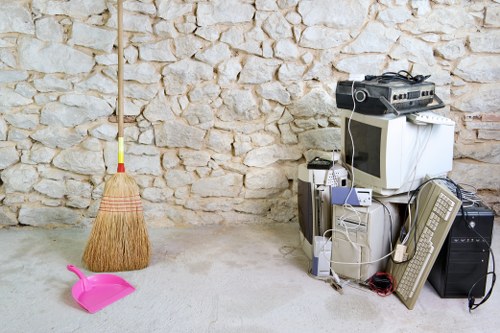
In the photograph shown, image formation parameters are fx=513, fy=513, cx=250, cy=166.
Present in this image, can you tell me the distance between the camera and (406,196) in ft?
8.24

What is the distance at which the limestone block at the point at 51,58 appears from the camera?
292 centimetres

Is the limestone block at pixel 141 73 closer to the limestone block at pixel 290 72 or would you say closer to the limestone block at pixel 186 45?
the limestone block at pixel 186 45

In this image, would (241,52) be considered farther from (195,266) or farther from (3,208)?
(3,208)

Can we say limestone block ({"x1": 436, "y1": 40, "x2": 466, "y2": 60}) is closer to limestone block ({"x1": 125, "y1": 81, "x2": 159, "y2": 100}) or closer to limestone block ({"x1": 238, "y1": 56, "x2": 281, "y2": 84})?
limestone block ({"x1": 238, "y1": 56, "x2": 281, "y2": 84})

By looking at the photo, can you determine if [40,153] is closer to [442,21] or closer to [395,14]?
[395,14]

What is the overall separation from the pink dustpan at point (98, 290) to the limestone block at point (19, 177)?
0.82 metres

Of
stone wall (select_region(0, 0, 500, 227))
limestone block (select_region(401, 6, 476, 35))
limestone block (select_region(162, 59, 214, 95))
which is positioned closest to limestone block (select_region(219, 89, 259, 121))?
stone wall (select_region(0, 0, 500, 227))

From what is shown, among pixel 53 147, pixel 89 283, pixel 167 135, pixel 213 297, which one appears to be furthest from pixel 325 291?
pixel 53 147

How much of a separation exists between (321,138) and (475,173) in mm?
1043

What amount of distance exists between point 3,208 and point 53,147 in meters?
0.49

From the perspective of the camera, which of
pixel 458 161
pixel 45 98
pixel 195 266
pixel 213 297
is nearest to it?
pixel 213 297

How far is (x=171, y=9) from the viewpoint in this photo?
116 inches

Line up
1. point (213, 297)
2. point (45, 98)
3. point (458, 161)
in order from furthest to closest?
1. point (458, 161)
2. point (45, 98)
3. point (213, 297)

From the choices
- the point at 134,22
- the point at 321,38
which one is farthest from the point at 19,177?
the point at 321,38
